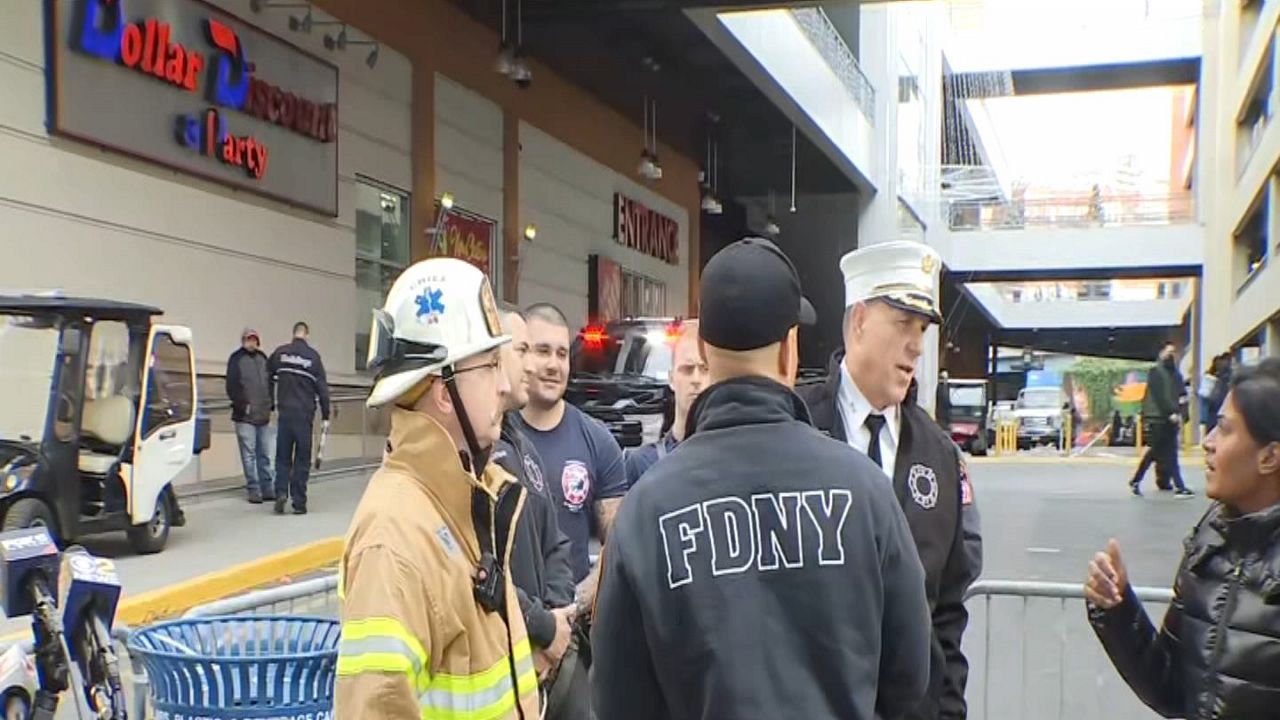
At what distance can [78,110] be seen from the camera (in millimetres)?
11422

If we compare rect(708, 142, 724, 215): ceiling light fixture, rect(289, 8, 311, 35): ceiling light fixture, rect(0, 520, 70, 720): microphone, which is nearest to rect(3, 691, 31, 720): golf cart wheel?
rect(0, 520, 70, 720): microphone

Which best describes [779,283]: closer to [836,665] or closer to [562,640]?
[836,665]

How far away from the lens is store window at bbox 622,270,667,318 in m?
26.5

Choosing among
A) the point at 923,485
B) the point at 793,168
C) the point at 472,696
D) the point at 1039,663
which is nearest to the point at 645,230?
the point at 793,168

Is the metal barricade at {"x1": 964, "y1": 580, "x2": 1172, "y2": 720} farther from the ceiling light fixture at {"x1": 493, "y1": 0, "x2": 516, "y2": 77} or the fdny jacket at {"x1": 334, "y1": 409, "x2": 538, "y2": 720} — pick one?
the ceiling light fixture at {"x1": 493, "y1": 0, "x2": 516, "y2": 77}

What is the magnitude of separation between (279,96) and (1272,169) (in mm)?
21850

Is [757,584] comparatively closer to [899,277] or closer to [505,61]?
[899,277]

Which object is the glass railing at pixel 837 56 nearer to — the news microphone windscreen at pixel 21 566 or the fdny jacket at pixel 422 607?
the news microphone windscreen at pixel 21 566

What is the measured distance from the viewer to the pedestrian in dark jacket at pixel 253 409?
481 inches

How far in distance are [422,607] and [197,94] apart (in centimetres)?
1246

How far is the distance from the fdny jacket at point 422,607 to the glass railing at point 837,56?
1895cm

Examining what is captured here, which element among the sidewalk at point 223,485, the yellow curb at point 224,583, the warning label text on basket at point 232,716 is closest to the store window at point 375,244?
the sidewalk at point 223,485

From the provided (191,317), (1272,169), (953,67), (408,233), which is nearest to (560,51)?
(408,233)

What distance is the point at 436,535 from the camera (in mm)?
2275
